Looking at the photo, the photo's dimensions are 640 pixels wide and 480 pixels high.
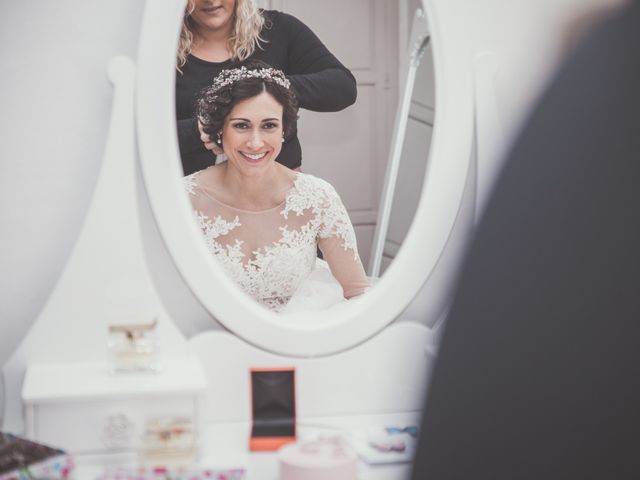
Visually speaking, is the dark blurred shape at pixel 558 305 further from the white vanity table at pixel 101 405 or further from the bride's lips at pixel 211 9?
the bride's lips at pixel 211 9

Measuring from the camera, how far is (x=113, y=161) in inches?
37.2

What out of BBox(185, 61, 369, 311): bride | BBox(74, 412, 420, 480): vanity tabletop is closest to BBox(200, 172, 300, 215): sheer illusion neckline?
BBox(185, 61, 369, 311): bride

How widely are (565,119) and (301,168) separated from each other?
66 centimetres

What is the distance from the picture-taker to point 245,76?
38.4 inches

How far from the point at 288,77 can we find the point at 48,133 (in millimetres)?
283

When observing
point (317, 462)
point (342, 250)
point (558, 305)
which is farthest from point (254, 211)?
point (558, 305)

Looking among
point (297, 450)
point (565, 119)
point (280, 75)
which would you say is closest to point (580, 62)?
point (565, 119)

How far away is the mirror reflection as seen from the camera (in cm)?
97

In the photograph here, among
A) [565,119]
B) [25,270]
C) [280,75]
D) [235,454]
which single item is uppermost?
[280,75]

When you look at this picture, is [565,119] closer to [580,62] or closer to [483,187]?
[580,62]

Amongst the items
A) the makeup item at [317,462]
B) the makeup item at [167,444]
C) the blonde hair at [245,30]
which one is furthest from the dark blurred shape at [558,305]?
the blonde hair at [245,30]

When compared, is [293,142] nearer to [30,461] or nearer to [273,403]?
[273,403]

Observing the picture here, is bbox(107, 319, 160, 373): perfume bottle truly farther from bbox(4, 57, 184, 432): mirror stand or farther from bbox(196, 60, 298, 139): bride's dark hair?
bbox(196, 60, 298, 139): bride's dark hair

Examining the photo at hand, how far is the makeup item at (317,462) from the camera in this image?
2.60ft
